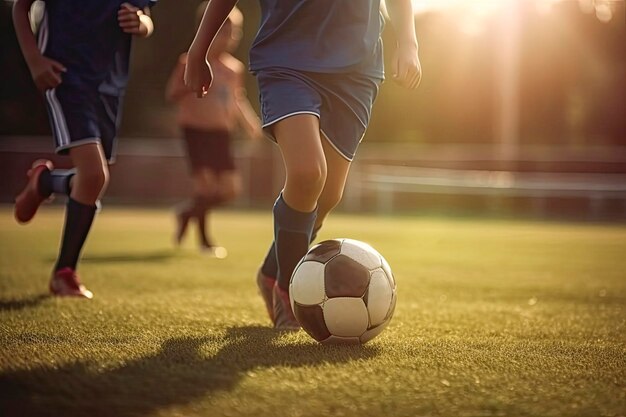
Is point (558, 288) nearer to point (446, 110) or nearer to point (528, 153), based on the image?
point (528, 153)

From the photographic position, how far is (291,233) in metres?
3.90

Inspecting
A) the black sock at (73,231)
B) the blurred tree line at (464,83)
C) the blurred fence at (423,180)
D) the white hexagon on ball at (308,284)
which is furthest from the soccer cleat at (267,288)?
the blurred tree line at (464,83)

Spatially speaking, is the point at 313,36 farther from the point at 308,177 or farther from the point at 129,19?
the point at 129,19

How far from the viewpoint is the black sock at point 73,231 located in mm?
5113

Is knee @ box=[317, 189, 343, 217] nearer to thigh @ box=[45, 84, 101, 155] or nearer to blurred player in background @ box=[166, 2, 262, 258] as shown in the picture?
thigh @ box=[45, 84, 101, 155]

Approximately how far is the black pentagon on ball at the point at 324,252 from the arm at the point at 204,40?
84 centimetres

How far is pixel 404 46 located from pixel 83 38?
189cm

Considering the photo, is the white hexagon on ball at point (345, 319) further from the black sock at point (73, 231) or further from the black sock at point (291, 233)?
the black sock at point (73, 231)

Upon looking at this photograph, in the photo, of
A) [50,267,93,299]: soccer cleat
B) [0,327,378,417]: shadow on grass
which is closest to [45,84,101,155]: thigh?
[50,267,93,299]: soccer cleat

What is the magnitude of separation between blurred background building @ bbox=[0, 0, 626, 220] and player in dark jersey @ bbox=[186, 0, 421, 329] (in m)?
19.7

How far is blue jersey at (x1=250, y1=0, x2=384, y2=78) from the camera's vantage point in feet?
12.6

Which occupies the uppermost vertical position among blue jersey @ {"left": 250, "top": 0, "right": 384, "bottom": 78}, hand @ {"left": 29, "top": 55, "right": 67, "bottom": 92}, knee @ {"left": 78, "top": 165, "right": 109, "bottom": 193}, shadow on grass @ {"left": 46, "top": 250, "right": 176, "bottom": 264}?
blue jersey @ {"left": 250, "top": 0, "right": 384, "bottom": 78}

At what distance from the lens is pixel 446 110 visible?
31.3 m

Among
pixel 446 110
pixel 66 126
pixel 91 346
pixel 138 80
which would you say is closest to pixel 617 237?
pixel 66 126
